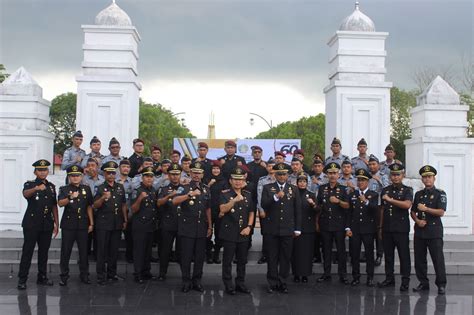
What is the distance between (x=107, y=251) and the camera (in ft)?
29.3

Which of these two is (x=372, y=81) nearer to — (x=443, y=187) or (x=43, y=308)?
(x=443, y=187)

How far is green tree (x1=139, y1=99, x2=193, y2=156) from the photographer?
48625mm

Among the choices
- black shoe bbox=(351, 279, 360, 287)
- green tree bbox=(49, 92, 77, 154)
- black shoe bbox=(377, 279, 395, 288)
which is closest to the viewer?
black shoe bbox=(377, 279, 395, 288)

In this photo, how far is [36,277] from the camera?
30.0 ft

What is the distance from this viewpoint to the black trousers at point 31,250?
27.6 ft

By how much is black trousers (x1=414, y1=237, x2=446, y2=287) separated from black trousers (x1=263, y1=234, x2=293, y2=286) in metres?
1.87

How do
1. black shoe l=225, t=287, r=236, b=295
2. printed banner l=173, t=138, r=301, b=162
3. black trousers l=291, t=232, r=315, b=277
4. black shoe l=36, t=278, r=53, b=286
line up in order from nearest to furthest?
black shoe l=225, t=287, r=236, b=295 → black shoe l=36, t=278, r=53, b=286 → black trousers l=291, t=232, r=315, b=277 → printed banner l=173, t=138, r=301, b=162

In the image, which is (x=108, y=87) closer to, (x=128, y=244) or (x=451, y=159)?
(x=128, y=244)

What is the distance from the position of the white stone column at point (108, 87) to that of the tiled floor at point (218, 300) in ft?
12.4

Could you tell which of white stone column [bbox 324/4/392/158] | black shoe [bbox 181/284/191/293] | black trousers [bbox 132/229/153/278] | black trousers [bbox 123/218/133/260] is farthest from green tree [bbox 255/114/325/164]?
black shoe [bbox 181/284/191/293]

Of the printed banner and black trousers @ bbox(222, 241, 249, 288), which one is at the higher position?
the printed banner

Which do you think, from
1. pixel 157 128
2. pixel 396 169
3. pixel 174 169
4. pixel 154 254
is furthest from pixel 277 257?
pixel 157 128

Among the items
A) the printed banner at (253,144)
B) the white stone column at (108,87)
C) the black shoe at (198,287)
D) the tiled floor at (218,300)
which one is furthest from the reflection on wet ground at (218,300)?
the printed banner at (253,144)

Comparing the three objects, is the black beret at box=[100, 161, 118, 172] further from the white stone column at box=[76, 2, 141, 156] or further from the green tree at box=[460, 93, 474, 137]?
the green tree at box=[460, 93, 474, 137]
